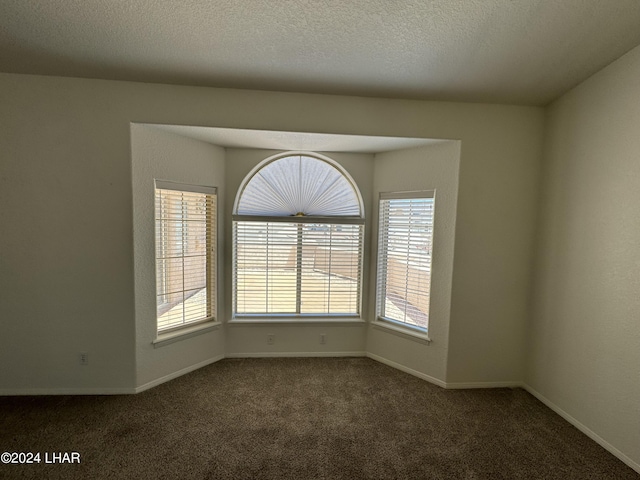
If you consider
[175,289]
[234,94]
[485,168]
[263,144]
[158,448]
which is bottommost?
[158,448]

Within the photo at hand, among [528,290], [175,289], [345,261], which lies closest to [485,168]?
[528,290]

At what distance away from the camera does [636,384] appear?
182cm

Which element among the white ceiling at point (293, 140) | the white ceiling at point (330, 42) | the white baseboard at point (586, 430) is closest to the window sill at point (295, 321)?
the white baseboard at point (586, 430)

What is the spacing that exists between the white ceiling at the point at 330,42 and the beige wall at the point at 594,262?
35 centimetres

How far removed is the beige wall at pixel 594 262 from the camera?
1872 mm

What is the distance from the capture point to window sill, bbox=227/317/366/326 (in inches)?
125

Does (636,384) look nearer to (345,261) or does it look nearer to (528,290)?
(528,290)

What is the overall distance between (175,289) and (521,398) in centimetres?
355

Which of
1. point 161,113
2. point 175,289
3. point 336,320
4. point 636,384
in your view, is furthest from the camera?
point 336,320

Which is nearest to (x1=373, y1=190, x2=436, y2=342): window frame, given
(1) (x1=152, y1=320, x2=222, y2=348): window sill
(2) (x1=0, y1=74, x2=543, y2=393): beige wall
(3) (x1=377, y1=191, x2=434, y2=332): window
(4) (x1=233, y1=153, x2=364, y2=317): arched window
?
(3) (x1=377, y1=191, x2=434, y2=332): window

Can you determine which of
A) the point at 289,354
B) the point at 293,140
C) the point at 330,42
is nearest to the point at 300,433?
the point at 289,354

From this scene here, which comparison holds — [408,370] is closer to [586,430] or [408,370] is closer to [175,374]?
[586,430]

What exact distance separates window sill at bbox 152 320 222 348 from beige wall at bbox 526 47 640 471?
334cm

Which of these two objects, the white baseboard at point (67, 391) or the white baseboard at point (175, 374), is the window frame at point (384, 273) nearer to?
the white baseboard at point (175, 374)
